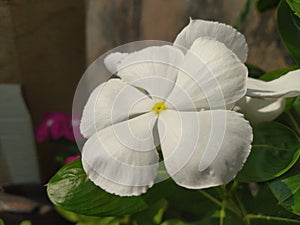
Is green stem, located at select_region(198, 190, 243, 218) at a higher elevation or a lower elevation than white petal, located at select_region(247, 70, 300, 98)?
lower

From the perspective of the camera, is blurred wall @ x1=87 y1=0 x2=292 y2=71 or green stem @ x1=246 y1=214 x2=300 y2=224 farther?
blurred wall @ x1=87 y1=0 x2=292 y2=71

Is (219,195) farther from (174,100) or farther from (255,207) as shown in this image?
(174,100)

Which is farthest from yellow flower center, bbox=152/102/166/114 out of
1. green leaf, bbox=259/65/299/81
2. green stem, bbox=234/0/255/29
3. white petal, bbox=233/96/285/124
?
green stem, bbox=234/0/255/29

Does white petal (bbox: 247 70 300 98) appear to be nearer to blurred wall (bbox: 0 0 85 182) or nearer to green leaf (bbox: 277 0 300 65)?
green leaf (bbox: 277 0 300 65)

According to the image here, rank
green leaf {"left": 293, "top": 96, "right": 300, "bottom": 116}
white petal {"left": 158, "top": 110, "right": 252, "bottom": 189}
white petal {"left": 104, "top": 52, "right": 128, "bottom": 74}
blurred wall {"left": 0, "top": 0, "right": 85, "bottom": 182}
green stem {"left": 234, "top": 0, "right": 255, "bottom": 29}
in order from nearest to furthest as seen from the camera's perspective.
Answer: white petal {"left": 158, "top": 110, "right": 252, "bottom": 189}
white petal {"left": 104, "top": 52, "right": 128, "bottom": 74}
green leaf {"left": 293, "top": 96, "right": 300, "bottom": 116}
blurred wall {"left": 0, "top": 0, "right": 85, "bottom": 182}
green stem {"left": 234, "top": 0, "right": 255, "bottom": 29}

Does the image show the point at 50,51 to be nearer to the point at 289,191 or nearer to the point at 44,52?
the point at 44,52

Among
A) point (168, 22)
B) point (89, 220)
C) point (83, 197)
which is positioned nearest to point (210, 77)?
point (83, 197)

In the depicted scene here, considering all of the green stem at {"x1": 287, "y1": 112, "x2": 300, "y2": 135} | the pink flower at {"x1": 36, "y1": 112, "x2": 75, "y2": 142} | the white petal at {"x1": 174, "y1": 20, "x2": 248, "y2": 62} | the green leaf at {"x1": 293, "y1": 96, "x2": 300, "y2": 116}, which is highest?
the white petal at {"x1": 174, "y1": 20, "x2": 248, "y2": 62}
